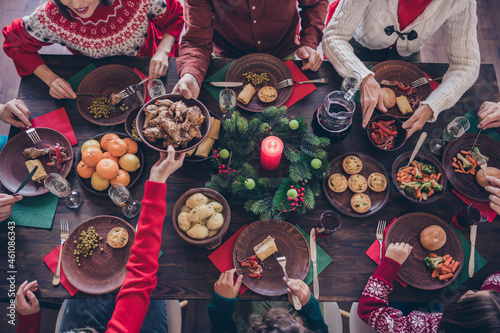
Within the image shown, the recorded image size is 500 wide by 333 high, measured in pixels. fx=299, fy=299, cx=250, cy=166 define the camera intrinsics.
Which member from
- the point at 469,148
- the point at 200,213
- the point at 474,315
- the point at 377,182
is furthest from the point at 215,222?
the point at 469,148

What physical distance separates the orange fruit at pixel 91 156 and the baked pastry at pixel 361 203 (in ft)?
4.46

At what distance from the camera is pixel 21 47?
1.78 m

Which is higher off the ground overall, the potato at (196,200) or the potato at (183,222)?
the potato at (196,200)

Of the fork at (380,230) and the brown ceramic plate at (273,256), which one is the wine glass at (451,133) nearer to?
the fork at (380,230)

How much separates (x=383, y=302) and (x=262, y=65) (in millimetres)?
1482

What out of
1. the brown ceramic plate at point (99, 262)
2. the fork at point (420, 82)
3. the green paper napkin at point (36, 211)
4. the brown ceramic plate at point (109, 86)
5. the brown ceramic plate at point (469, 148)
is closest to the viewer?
the brown ceramic plate at point (99, 262)

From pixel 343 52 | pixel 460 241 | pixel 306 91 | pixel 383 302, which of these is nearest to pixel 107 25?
pixel 306 91

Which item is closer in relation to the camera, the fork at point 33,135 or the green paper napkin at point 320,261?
the green paper napkin at point 320,261

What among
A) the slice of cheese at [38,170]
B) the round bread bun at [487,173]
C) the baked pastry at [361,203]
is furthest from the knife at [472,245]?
the slice of cheese at [38,170]

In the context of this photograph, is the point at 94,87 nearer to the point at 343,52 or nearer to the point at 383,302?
the point at 343,52

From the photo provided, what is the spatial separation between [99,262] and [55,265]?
0.70ft

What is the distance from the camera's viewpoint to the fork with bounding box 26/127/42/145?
1646 mm

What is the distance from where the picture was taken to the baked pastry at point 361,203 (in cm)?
158

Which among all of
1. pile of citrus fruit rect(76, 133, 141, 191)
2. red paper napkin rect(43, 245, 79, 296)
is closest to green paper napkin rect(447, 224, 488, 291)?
pile of citrus fruit rect(76, 133, 141, 191)
